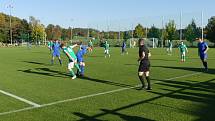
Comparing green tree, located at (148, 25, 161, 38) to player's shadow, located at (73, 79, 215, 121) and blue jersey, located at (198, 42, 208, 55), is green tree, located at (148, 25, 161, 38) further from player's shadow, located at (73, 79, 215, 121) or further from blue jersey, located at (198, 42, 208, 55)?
player's shadow, located at (73, 79, 215, 121)

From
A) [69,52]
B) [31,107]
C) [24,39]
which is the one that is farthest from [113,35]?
[31,107]

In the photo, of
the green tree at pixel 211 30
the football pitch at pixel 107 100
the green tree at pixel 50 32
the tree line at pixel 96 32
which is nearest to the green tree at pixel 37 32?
the tree line at pixel 96 32

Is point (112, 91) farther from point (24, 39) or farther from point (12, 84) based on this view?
point (24, 39)

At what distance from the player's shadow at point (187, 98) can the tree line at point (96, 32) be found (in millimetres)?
67254

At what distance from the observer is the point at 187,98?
11117mm

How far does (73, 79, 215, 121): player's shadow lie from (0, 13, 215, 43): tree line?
6725 centimetres

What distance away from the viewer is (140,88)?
13281mm

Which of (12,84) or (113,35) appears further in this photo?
(113,35)

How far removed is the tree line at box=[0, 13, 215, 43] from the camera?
82.3 meters

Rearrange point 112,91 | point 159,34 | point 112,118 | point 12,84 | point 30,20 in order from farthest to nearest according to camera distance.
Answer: point 30,20 → point 159,34 → point 12,84 → point 112,91 → point 112,118

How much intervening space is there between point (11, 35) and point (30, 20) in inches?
626

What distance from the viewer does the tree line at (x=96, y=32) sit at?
Answer: 82312 mm

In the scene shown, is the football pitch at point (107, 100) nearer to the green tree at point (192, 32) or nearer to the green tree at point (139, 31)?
the green tree at point (192, 32)

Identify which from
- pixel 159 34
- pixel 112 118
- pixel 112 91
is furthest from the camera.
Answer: pixel 159 34
